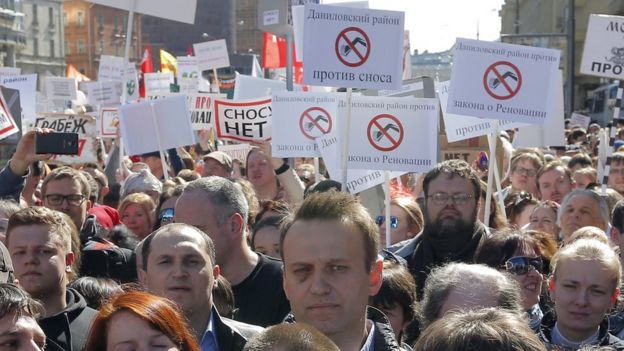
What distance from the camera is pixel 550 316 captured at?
536cm

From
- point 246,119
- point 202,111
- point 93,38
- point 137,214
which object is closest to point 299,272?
point 137,214

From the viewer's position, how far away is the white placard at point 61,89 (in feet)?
Result: 74.9

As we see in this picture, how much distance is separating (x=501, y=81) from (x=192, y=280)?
4.68m

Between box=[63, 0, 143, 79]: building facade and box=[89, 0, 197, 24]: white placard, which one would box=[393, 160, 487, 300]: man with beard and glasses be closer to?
box=[89, 0, 197, 24]: white placard

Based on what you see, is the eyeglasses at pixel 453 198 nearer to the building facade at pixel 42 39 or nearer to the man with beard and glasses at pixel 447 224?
the man with beard and glasses at pixel 447 224

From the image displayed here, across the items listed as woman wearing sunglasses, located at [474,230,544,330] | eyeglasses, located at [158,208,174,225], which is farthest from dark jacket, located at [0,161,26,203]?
woman wearing sunglasses, located at [474,230,544,330]

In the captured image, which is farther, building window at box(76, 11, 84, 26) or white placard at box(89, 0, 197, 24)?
building window at box(76, 11, 84, 26)

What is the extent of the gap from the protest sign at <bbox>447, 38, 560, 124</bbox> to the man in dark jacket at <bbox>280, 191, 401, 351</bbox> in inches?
192

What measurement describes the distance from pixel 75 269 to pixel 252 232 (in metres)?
1.33

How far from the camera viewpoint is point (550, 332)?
17.1 feet

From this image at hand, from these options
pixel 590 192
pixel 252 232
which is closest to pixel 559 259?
pixel 252 232

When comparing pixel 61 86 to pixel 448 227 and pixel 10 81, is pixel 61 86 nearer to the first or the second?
pixel 10 81

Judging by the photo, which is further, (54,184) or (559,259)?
(54,184)

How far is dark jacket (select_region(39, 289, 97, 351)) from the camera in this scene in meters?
4.79
